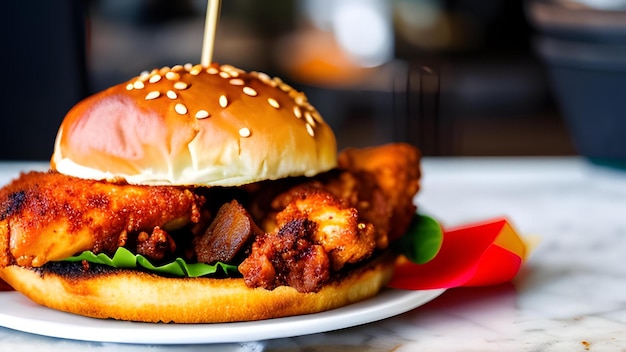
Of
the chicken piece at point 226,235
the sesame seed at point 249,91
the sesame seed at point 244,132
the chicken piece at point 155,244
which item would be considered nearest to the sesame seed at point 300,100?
the sesame seed at point 249,91

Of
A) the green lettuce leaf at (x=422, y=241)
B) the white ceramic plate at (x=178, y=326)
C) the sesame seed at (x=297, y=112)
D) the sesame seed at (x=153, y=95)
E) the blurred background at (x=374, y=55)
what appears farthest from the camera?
the blurred background at (x=374, y=55)

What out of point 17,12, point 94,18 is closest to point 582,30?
point 17,12

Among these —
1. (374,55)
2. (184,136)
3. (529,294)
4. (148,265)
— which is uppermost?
(184,136)

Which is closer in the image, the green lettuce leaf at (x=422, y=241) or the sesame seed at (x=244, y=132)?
the sesame seed at (x=244, y=132)

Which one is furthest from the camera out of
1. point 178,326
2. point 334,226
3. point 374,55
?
point 374,55

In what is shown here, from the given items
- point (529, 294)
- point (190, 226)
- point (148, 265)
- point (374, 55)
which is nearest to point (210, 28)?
point (190, 226)

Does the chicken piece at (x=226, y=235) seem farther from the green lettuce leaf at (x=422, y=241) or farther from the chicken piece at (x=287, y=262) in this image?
the green lettuce leaf at (x=422, y=241)

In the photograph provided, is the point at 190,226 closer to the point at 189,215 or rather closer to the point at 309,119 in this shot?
the point at 189,215

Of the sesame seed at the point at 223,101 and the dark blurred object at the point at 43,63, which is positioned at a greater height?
the sesame seed at the point at 223,101
